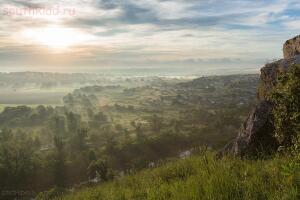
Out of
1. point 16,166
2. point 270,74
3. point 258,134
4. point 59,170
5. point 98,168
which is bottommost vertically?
point 59,170

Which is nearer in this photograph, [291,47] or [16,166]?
[291,47]

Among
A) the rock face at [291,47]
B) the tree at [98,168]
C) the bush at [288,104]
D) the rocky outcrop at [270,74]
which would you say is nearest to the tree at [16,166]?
the tree at [98,168]

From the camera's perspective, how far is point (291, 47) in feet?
89.4

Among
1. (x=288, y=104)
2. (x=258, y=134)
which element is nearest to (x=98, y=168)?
(x=258, y=134)

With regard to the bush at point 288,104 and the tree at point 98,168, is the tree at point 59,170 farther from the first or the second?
the bush at point 288,104

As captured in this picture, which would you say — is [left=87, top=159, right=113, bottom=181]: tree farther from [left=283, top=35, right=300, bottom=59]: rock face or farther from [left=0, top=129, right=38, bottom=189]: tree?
[left=283, top=35, right=300, bottom=59]: rock face

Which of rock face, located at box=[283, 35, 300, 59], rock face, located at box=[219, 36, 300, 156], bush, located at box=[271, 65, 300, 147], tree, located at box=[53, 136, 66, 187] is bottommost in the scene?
tree, located at box=[53, 136, 66, 187]

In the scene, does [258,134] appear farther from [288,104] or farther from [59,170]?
[59,170]

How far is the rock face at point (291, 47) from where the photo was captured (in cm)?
2617

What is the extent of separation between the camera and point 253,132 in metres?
19.1

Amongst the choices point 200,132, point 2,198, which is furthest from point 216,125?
point 2,198

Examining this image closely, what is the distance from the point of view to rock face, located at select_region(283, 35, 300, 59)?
26.2 m

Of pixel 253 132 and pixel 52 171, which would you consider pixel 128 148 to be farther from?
pixel 253 132

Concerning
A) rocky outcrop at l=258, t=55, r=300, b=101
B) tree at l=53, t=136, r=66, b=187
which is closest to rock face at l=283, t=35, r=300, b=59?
rocky outcrop at l=258, t=55, r=300, b=101
